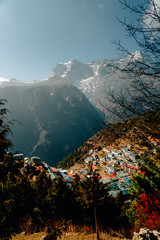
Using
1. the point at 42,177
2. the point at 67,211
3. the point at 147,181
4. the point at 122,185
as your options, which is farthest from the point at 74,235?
the point at 122,185

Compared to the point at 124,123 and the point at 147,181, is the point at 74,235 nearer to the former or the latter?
the point at 147,181

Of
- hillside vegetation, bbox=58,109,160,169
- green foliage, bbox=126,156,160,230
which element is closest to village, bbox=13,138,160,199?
hillside vegetation, bbox=58,109,160,169

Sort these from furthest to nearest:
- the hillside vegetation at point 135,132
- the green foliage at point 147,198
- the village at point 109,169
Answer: the green foliage at point 147,198 → the village at point 109,169 → the hillside vegetation at point 135,132

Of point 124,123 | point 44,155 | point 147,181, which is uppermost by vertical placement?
point 44,155

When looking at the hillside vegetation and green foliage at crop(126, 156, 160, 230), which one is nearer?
the hillside vegetation

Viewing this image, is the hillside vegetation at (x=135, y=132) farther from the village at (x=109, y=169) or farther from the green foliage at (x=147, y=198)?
the green foliage at (x=147, y=198)

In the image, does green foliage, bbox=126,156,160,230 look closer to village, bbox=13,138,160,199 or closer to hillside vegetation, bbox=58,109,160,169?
village, bbox=13,138,160,199

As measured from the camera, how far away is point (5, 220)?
455cm

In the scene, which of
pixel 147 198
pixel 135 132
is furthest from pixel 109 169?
pixel 135 132

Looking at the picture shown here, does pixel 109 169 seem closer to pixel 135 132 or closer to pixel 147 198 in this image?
pixel 147 198

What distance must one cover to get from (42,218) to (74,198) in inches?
138

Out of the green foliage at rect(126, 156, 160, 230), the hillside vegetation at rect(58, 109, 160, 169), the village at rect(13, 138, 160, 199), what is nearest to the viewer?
the hillside vegetation at rect(58, 109, 160, 169)

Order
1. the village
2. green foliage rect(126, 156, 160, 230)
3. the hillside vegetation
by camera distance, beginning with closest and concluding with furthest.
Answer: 1. the hillside vegetation
2. the village
3. green foliage rect(126, 156, 160, 230)

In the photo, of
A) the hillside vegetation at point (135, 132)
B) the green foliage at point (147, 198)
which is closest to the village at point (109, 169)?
the hillside vegetation at point (135, 132)
